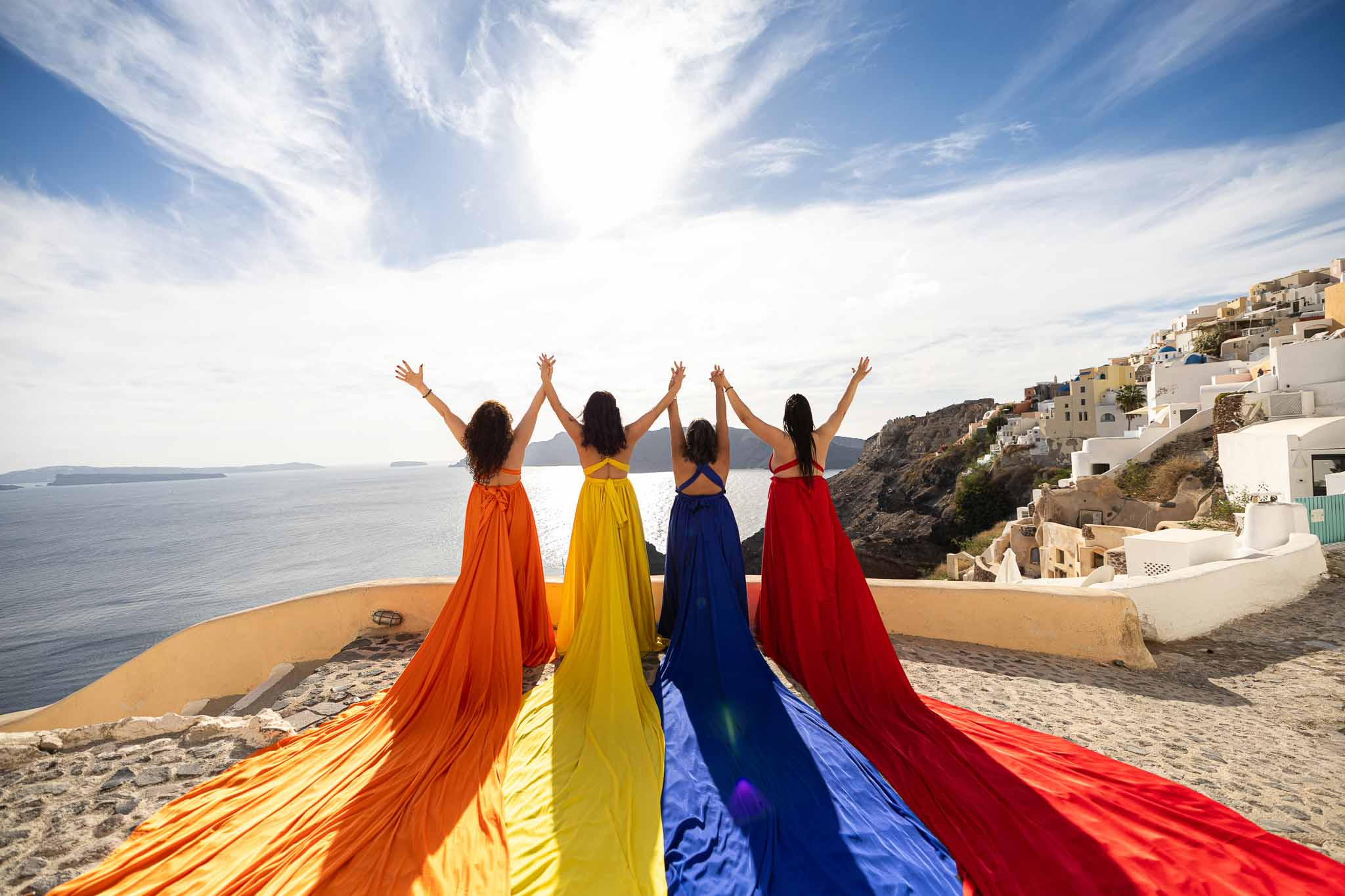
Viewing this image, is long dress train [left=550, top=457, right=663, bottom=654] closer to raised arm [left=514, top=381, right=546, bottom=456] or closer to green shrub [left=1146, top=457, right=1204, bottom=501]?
raised arm [left=514, top=381, right=546, bottom=456]

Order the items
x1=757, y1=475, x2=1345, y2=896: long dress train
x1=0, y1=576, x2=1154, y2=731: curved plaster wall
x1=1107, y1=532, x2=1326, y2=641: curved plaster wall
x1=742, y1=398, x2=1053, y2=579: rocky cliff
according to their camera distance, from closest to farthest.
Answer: x1=757, y1=475, x2=1345, y2=896: long dress train < x1=0, y1=576, x2=1154, y2=731: curved plaster wall < x1=1107, y1=532, x2=1326, y2=641: curved plaster wall < x1=742, y1=398, x2=1053, y2=579: rocky cliff

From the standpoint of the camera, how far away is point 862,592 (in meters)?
4.20

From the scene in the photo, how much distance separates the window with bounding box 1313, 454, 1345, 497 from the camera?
16219 millimetres

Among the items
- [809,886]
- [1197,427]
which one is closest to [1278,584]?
[809,886]

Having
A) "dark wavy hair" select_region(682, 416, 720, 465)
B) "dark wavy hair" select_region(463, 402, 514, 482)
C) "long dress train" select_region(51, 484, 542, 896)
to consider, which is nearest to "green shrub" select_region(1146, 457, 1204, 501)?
"dark wavy hair" select_region(682, 416, 720, 465)

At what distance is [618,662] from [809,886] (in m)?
1.88

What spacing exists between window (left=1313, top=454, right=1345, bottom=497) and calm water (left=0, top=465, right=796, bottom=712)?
50.2ft

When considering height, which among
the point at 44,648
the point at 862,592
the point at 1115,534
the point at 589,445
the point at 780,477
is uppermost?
the point at 589,445

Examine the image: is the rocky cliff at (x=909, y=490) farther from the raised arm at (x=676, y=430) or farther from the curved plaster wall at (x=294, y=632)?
the raised arm at (x=676, y=430)

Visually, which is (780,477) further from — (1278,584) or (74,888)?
(1278,584)

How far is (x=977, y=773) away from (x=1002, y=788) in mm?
156

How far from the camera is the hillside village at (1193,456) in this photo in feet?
33.1

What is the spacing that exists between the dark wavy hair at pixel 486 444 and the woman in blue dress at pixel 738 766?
1370 mm

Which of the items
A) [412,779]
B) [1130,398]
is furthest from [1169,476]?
[412,779]
